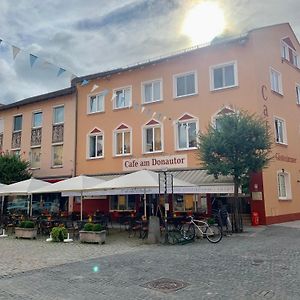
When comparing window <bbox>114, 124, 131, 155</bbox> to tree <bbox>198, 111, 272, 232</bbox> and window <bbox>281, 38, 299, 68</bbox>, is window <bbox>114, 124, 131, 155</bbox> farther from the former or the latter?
window <bbox>281, 38, 299, 68</bbox>

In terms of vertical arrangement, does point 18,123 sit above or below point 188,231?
above

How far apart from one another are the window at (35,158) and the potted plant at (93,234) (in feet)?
52.1

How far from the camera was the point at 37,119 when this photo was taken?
30.4m

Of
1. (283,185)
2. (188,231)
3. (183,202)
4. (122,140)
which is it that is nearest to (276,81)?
(283,185)

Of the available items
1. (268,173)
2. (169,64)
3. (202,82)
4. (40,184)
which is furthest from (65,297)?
(169,64)

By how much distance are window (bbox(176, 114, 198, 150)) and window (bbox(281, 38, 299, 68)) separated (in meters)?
8.08

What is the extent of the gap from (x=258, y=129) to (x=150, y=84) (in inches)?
391

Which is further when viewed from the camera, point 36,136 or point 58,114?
point 36,136

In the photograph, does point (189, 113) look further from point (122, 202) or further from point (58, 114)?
point (58, 114)

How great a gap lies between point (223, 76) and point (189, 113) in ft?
9.87

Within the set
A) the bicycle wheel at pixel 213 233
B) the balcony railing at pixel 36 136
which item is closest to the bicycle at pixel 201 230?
the bicycle wheel at pixel 213 233

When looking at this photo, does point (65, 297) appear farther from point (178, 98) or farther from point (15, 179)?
point (15, 179)

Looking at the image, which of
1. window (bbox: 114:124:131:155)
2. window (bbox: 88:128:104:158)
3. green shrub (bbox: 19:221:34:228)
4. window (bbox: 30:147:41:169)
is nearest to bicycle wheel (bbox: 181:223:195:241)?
green shrub (bbox: 19:221:34:228)

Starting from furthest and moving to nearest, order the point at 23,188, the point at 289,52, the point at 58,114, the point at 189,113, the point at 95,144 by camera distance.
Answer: the point at 58,114, the point at 95,144, the point at 289,52, the point at 189,113, the point at 23,188
